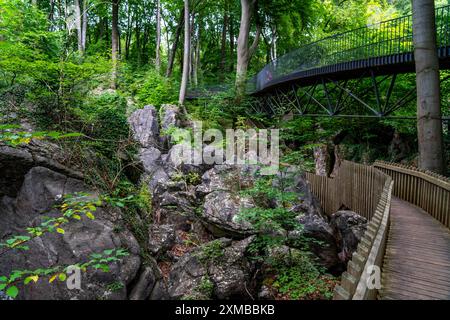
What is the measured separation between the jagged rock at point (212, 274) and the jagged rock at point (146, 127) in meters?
8.00

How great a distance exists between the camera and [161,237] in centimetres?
895

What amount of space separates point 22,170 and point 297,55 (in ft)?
46.0

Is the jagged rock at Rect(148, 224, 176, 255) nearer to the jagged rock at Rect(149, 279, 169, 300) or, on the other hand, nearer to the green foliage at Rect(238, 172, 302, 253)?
the green foliage at Rect(238, 172, 302, 253)

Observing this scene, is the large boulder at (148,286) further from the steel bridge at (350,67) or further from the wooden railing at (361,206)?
the steel bridge at (350,67)

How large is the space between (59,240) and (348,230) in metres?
8.57

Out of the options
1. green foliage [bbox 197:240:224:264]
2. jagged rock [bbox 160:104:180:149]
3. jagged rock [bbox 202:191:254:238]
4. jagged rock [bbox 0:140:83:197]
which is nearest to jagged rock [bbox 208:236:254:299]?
Result: green foliage [bbox 197:240:224:264]

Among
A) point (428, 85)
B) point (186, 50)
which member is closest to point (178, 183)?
point (428, 85)

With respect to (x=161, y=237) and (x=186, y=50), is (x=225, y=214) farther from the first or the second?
(x=186, y=50)

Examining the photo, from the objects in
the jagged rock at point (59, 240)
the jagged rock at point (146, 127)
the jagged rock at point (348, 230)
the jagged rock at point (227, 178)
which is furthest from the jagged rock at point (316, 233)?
the jagged rock at point (146, 127)

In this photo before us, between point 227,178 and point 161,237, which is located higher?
point 227,178

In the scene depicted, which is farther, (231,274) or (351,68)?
(351,68)

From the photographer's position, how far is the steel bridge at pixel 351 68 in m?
10.1
